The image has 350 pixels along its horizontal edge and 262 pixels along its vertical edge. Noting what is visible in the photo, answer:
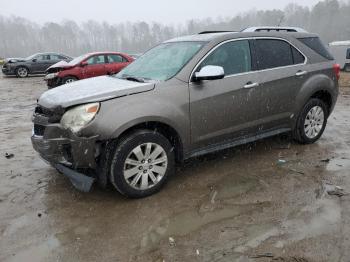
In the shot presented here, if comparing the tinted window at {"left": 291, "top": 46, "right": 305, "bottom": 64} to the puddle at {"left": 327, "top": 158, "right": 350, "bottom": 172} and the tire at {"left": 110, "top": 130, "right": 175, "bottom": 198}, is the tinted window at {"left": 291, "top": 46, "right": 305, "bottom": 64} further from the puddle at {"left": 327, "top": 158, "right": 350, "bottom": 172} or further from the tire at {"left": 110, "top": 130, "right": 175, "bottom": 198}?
the tire at {"left": 110, "top": 130, "right": 175, "bottom": 198}

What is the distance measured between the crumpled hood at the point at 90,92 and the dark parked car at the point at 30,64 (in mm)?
17845

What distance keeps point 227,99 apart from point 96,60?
989 centimetres

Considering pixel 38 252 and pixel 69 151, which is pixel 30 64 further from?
pixel 38 252

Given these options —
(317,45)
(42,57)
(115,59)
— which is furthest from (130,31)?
(317,45)

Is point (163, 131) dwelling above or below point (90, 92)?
below

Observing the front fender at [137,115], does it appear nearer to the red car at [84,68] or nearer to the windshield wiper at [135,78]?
the windshield wiper at [135,78]

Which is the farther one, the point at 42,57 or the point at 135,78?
the point at 42,57

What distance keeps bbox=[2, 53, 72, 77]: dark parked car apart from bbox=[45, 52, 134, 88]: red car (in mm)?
8345

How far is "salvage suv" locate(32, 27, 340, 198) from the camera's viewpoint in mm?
3689

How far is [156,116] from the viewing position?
386 cm

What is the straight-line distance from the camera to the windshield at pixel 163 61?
434 centimetres

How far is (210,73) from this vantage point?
13.4 feet

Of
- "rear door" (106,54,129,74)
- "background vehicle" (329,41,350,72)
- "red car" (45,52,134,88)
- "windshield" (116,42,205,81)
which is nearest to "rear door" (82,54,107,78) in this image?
"red car" (45,52,134,88)

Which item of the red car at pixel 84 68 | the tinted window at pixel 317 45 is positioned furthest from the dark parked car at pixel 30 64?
the tinted window at pixel 317 45
